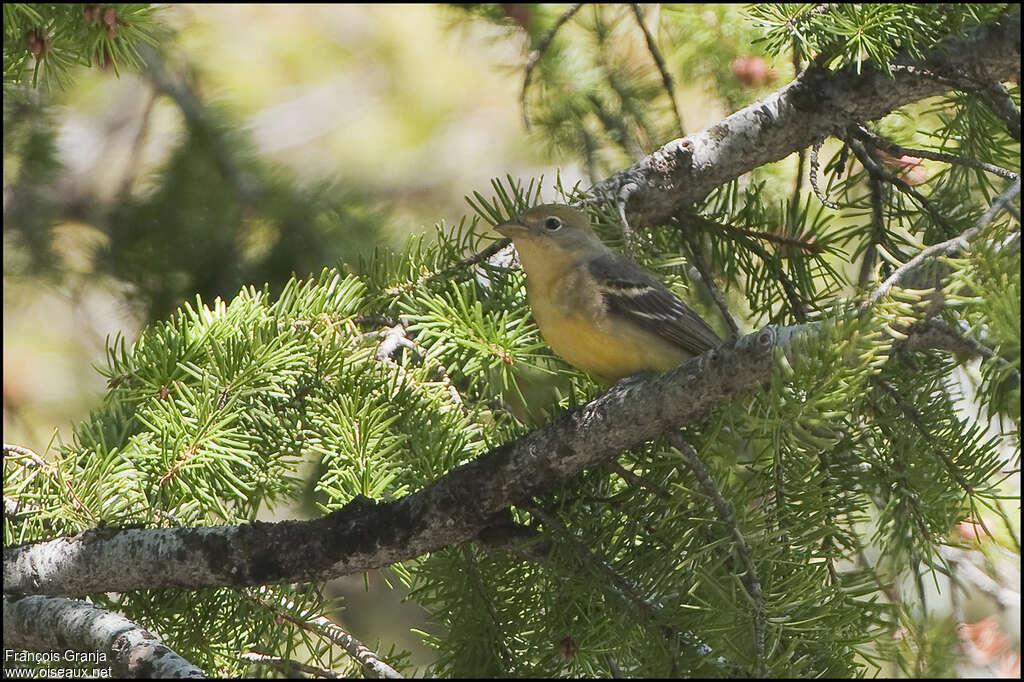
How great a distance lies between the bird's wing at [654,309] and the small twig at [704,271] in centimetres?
10

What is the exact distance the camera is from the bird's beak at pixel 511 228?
129 inches

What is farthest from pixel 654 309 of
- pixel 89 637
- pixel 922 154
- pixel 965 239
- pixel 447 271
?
pixel 89 637

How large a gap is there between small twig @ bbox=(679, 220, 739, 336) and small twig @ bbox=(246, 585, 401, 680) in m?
1.36

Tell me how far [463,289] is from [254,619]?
1.06 metres

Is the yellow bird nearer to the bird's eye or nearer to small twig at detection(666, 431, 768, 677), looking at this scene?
the bird's eye

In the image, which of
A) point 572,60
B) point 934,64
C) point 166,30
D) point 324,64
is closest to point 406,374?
point 934,64

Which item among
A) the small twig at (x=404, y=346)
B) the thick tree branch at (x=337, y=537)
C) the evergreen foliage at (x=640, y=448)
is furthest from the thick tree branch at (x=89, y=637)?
the small twig at (x=404, y=346)

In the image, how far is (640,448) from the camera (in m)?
2.62

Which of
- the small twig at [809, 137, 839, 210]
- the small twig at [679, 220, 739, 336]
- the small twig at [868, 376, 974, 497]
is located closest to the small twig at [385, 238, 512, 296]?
the small twig at [679, 220, 739, 336]

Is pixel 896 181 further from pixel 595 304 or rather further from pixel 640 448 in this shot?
pixel 640 448

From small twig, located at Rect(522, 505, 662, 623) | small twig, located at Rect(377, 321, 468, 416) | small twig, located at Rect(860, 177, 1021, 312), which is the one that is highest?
small twig, located at Rect(377, 321, 468, 416)

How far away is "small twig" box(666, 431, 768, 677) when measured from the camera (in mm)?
2012

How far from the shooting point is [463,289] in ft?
9.80

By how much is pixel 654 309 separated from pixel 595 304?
0.20m
